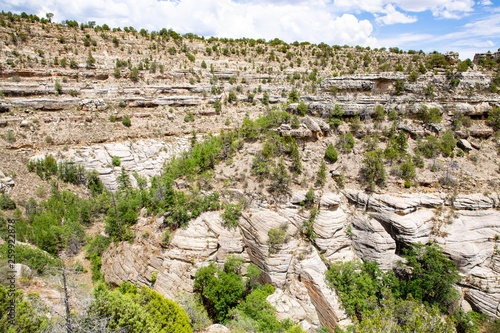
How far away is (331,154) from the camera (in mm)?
27875

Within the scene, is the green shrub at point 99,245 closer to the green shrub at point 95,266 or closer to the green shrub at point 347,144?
the green shrub at point 95,266

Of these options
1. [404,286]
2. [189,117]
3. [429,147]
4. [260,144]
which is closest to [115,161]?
[189,117]

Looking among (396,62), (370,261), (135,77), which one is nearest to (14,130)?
(135,77)

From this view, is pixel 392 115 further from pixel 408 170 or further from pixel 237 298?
pixel 237 298

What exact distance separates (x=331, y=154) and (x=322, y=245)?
436 inches

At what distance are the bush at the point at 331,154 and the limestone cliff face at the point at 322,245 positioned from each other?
16.5 ft

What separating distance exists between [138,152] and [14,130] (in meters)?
17.8

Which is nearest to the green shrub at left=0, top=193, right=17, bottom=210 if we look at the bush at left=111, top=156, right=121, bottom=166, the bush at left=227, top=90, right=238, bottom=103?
the bush at left=111, top=156, right=121, bottom=166

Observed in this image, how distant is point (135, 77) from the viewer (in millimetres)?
45000

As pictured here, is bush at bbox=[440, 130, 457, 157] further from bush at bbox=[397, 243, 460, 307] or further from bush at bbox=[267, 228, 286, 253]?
bush at bbox=[267, 228, 286, 253]

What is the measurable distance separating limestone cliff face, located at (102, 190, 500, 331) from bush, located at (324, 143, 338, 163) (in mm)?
5023

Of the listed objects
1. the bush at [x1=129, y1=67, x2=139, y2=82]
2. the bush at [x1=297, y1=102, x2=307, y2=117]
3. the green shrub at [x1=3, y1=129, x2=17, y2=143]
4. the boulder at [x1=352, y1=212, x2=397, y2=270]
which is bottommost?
the boulder at [x1=352, y1=212, x2=397, y2=270]

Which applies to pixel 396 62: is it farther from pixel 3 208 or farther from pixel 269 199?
pixel 3 208

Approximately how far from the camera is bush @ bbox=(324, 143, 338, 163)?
2788 cm
